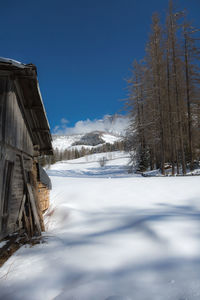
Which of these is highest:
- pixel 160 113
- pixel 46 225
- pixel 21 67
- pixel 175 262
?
pixel 160 113

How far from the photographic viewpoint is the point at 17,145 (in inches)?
202

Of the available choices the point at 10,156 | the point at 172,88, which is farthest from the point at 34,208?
the point at 172,88

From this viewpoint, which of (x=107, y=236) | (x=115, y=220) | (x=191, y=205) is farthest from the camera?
(x=191, y=205)

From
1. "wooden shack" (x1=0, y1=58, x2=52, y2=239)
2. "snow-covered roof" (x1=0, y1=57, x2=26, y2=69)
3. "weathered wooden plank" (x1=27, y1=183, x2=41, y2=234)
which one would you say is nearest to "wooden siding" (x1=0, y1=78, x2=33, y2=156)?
"wooden shack" (x1=0, y1=58, x2=52, y2=239)

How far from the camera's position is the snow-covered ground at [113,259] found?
104 inches

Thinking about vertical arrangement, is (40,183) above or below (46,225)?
above

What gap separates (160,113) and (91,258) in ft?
46.5

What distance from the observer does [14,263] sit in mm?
3705

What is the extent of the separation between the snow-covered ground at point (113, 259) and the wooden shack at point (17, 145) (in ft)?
2.59

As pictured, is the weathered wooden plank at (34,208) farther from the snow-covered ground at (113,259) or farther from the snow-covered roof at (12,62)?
the snow-covered roof at (12,62)

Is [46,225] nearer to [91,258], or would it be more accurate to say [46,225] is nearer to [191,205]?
[91,258]

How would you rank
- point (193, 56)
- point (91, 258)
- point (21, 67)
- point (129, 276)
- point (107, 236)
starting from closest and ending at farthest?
1. point (129, 276)
2. point (91, 258)
3. point (21, 67)
4. point (107, 236)
5. point (193, 56)

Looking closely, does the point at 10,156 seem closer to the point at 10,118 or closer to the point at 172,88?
the point at 10,118

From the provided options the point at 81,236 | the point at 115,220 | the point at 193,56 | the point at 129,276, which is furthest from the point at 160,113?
the point at 129,276
